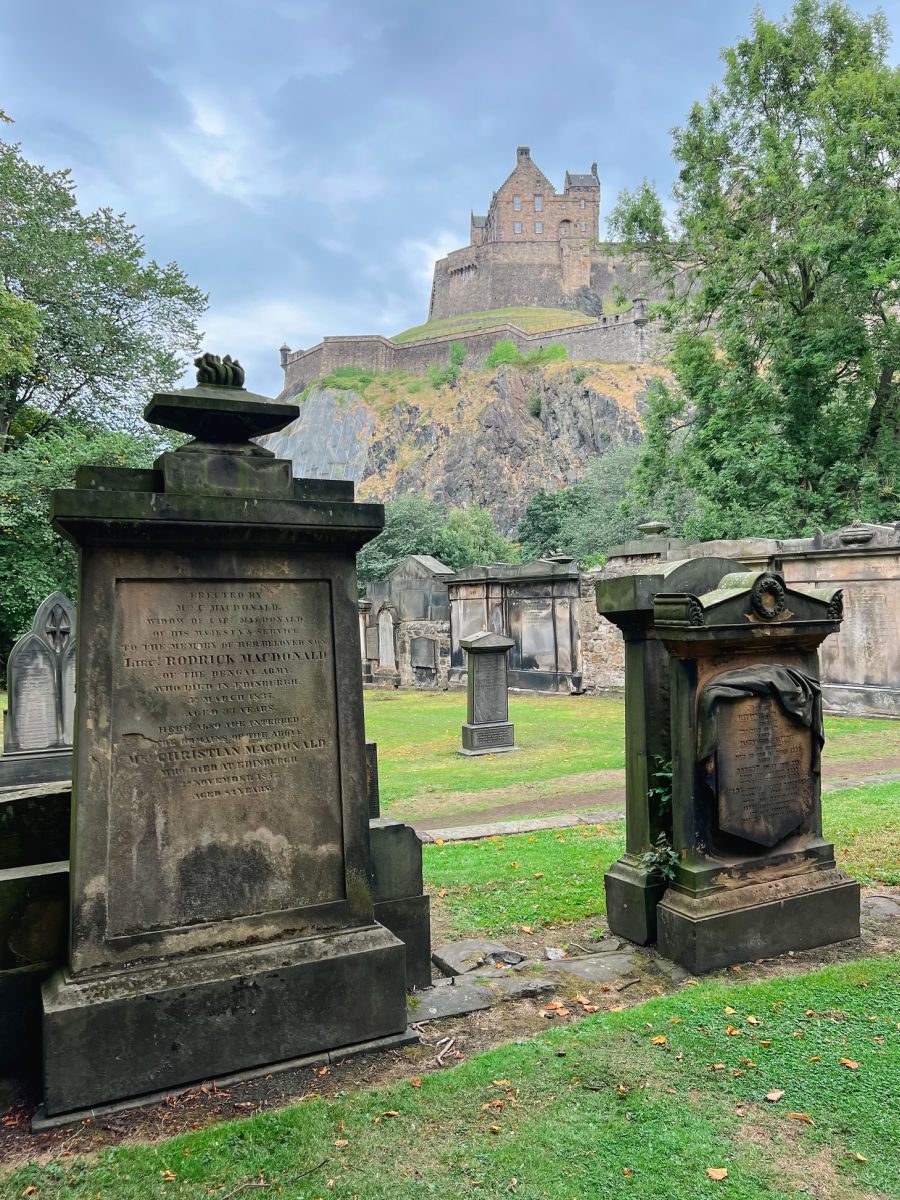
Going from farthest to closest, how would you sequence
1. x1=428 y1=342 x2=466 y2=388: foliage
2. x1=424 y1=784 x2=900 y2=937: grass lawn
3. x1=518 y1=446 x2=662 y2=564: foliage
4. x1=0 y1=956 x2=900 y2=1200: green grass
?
x1=428 y1=342 x2=466 y2=388: foliage < x1=518 y1=446 x2=662 y2=564: foliage < x1=424 y1=784 x2=900 y2=937: grass lawn < x1=0 y1=956 x2=900 y2=1200: green grass

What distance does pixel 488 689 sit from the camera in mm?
12391

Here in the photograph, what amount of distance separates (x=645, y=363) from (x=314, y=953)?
2869 inches

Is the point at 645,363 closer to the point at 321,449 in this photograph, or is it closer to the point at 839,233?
the point at 321,449

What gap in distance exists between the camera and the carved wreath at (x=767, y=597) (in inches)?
165

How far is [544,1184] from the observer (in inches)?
95.5

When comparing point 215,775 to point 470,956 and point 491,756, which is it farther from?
point 491,756

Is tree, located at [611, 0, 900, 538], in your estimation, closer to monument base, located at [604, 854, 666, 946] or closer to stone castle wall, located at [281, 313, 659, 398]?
monument base, located at [604, 854, 666, 946]

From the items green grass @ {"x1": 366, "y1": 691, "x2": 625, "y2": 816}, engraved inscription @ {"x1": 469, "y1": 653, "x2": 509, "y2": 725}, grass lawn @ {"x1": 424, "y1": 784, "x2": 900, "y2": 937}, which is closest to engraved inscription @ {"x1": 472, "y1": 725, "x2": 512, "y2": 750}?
engraved inscription @ {"x1": 469, "y1": 653, "x2": 509, "y2": 725}

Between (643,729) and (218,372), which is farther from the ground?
(218,372)

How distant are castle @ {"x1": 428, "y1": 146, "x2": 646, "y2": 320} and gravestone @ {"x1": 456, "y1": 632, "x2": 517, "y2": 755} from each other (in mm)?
81461

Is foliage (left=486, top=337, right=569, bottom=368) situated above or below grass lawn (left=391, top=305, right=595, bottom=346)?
below

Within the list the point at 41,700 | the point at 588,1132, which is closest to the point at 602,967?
the point at 588,1132

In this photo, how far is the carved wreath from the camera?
4.18 metres

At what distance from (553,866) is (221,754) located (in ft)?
11.5
